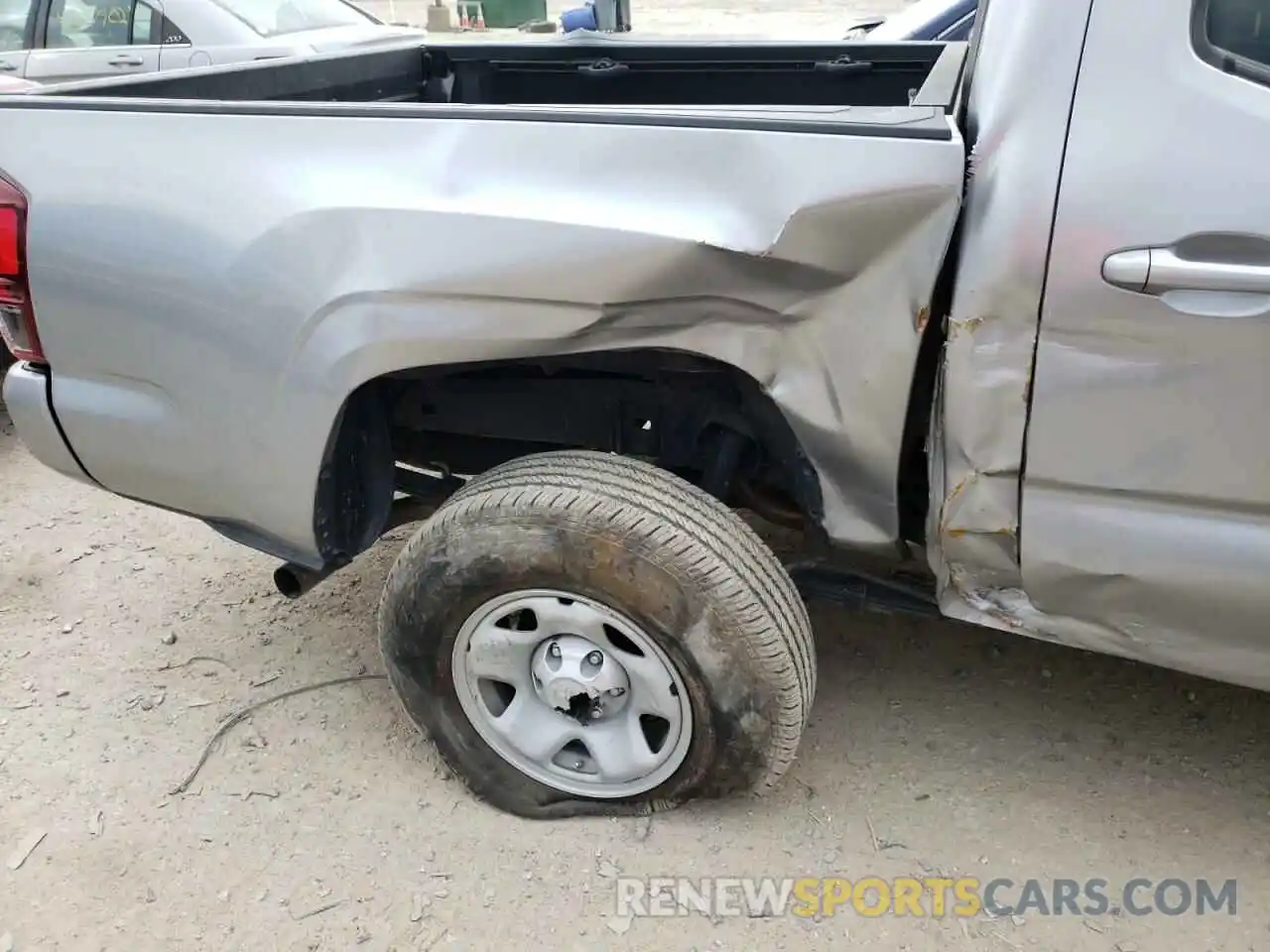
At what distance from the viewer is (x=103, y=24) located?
6.31 meters

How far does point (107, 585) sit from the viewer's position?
3287 mm

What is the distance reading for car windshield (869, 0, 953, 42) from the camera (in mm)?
4613

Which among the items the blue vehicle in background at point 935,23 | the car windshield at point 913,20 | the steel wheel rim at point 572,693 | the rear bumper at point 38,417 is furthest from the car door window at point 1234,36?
the car windshield at point 913,20

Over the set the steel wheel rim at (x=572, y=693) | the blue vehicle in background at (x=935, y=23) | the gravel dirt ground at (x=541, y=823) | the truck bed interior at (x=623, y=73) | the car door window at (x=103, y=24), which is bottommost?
the gravel dirt ground at (x=541, y=823)

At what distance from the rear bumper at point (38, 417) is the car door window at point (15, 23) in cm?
536

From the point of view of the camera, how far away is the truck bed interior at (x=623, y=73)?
3.30 m

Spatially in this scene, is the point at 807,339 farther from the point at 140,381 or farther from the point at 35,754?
the point at 35,754

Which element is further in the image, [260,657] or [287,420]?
[260,657]

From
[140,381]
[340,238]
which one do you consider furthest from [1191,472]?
[140,381]

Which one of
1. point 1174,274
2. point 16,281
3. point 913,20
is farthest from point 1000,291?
point 913,20

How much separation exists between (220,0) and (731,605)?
19.3 ft

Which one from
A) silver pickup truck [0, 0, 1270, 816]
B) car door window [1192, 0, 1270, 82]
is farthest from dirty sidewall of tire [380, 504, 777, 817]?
car door window [1192, 0, 1270, 82]

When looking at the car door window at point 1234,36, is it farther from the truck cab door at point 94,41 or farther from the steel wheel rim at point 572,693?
the truck cab door at point 94,41

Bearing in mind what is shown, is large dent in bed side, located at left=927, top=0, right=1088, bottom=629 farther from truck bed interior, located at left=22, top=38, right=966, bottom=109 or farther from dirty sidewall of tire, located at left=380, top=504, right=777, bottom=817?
truck bed interior, located at left=22, top=38, right=966, bottom=109
